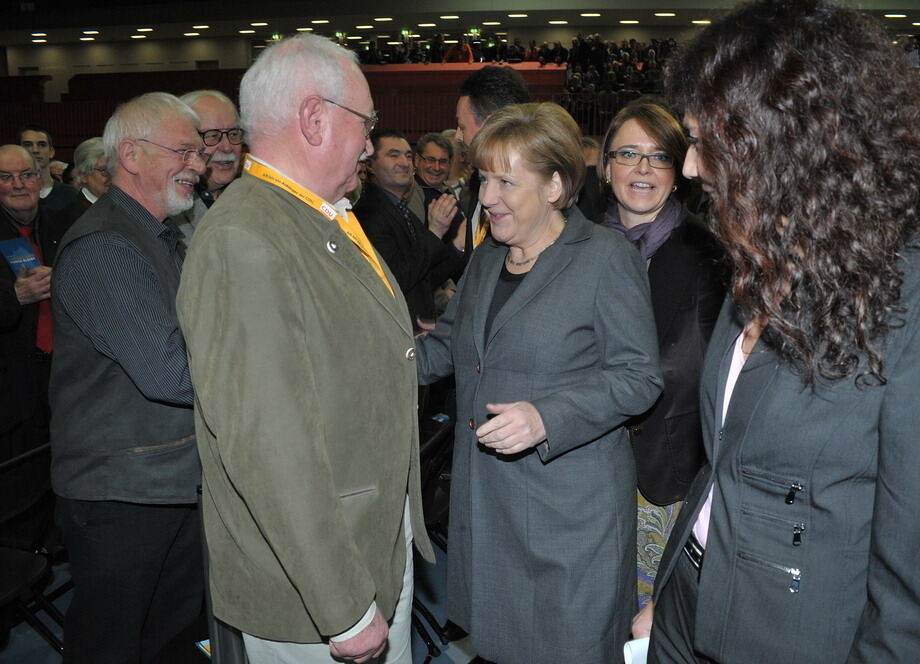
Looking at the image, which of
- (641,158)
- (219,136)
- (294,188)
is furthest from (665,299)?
(219,136)

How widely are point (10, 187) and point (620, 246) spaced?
11.0 ft

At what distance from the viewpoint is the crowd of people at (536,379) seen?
103cm

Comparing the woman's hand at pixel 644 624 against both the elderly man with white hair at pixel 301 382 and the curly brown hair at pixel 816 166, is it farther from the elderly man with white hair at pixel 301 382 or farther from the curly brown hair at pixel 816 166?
the curly brown hair at pixel 816 166

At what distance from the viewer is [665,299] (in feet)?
7.44

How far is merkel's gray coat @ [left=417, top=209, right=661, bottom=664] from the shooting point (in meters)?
1.89

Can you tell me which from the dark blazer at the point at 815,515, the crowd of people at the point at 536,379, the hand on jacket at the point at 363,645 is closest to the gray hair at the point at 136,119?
the crowd of people at the point at 536,379

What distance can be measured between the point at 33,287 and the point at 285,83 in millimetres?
2208

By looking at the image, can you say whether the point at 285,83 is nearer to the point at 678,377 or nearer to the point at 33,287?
the point at 678,377

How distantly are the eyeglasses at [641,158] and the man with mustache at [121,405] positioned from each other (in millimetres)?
1399

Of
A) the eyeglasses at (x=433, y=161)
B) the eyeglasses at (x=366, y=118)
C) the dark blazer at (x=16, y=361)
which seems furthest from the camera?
the eyeglasses at (x=433, y=161)

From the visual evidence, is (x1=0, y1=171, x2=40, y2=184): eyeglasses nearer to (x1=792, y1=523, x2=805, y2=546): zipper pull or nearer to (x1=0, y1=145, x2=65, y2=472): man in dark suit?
(x1=0, y1=145, x2=65, y2=472): man in dark suit

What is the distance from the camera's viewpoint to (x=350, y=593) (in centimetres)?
135

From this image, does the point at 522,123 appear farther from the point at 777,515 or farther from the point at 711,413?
the point at 777,515

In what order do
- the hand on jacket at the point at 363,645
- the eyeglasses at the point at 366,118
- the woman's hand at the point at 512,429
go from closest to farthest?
the hand on jacket at the point at 363,645
the eyeglasses at the point at 366,118
the woman's hand at the point at 512,429
